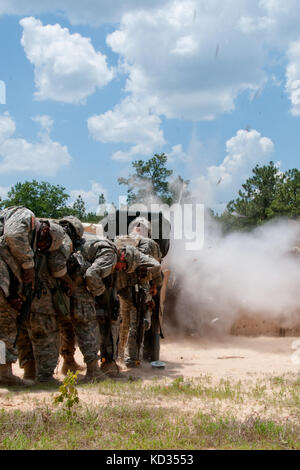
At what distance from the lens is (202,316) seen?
1054 centimetres

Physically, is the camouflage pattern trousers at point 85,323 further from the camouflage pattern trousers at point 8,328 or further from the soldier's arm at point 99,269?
the camouflage pattern trousers at point 8,328

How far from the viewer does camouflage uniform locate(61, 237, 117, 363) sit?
5.62 metres

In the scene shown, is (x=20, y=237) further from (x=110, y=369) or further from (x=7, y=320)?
(x=110, y=369)

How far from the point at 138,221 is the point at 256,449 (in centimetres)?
483

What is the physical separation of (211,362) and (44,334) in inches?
140

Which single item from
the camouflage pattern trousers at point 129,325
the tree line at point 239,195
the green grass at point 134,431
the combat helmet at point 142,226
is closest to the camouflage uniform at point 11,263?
the green grass at point 134,431

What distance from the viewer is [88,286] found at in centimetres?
568

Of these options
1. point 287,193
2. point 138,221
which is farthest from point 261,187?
point 138,221

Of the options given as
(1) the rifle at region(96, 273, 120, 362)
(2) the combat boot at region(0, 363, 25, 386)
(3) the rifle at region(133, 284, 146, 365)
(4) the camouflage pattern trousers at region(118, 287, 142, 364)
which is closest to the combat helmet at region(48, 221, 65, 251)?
(1) the rifle at region(96, 273, 120, 362)

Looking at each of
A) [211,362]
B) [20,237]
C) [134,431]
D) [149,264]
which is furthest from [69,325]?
[211,362]

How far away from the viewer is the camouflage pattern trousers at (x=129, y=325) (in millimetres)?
6898

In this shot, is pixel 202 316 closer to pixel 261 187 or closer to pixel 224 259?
pixel 224 259

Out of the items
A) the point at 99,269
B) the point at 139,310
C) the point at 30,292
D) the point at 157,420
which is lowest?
the point at 157,420

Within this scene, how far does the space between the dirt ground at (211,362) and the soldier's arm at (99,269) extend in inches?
47.2
